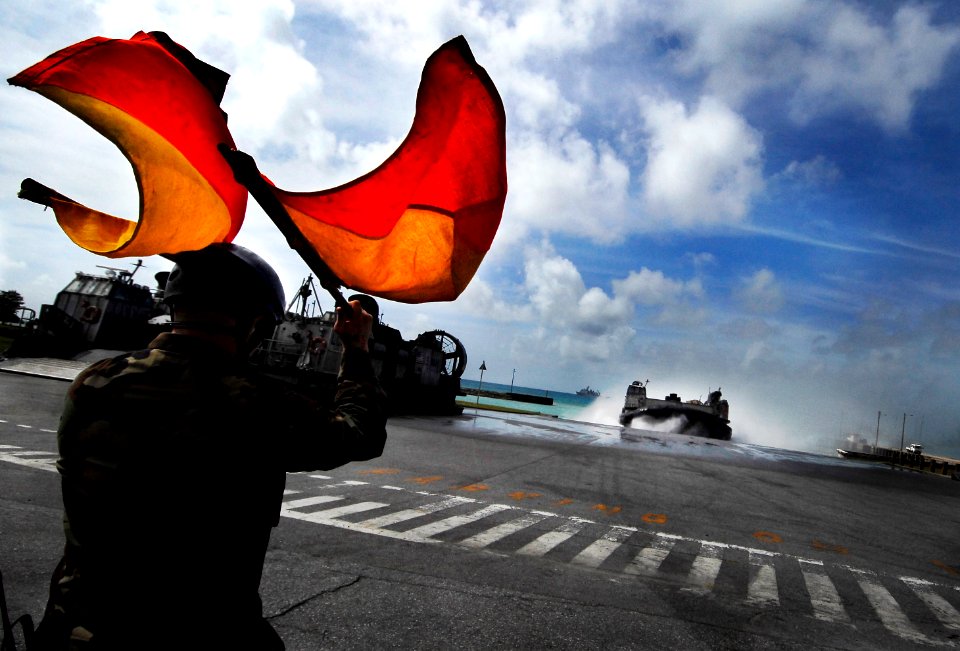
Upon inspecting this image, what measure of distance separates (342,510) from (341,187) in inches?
221

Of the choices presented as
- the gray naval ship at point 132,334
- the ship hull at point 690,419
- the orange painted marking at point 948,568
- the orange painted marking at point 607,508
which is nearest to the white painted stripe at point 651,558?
the orange painted marking at point 607,508

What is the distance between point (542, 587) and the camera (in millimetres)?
5051

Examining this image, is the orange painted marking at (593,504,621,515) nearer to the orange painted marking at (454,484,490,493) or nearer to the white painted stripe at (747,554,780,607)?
the orange painted marking at (454,484,490,493)

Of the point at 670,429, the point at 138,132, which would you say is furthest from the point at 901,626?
the point at 670,429

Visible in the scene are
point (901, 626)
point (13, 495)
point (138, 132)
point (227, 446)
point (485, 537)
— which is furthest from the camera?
point (485, 537)

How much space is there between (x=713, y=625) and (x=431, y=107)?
4.41 metres

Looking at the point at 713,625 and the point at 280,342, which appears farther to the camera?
the point at 280,342

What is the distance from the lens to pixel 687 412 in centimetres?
4591

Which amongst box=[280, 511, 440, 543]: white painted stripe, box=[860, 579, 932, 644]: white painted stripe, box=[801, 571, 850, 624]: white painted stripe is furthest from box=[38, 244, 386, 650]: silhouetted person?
box=[860, 579, 932, 644]: white painted stripe

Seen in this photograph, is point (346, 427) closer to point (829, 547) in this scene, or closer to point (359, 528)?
point (359, 528)

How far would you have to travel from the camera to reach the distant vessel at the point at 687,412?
44.9m

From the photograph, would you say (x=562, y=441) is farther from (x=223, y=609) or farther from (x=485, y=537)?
(x=223, y=609)

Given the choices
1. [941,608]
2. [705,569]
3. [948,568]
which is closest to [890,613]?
[941,608]

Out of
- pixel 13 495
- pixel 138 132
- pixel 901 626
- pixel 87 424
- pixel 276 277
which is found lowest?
pixel 13 495
